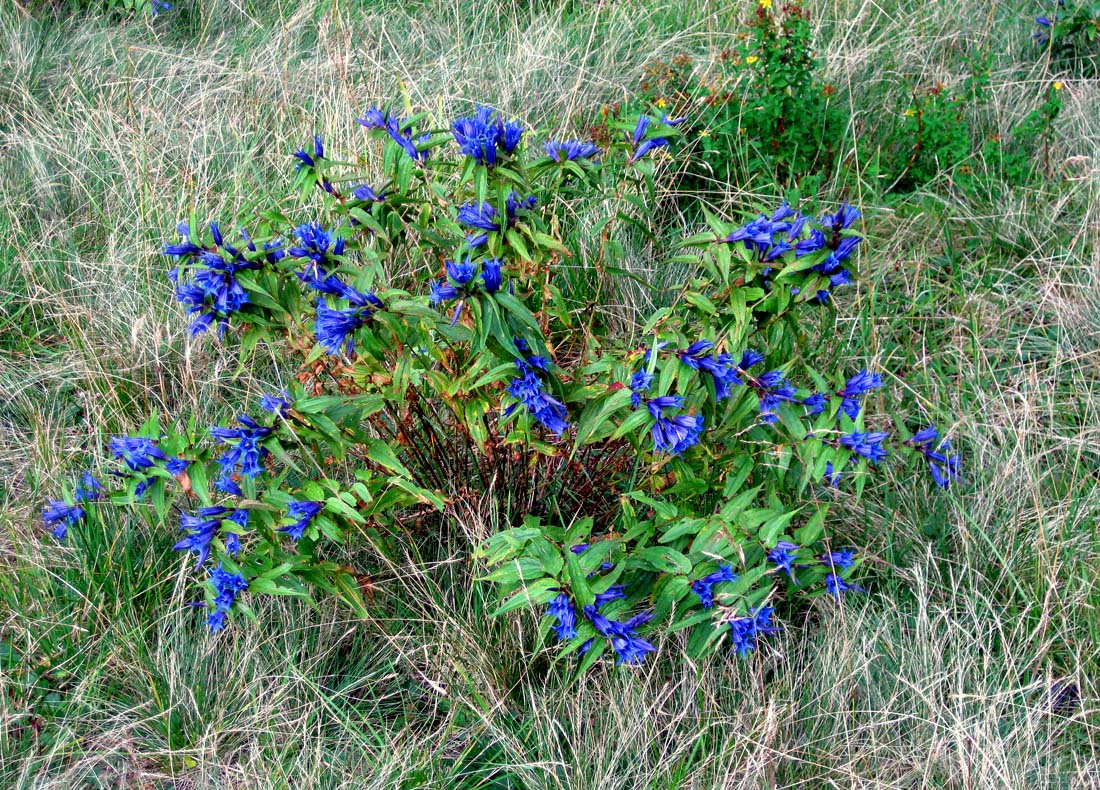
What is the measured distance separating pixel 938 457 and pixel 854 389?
0.38 meters

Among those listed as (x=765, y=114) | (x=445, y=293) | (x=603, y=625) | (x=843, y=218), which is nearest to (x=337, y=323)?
(x=445, y=293)

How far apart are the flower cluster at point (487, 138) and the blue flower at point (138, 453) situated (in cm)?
83

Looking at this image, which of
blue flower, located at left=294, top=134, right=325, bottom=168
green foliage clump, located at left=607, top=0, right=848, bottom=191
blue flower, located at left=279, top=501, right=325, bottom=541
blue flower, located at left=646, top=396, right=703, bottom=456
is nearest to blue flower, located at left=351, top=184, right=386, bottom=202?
blue flower, located at left=294, top=134, right=325, bottom=168

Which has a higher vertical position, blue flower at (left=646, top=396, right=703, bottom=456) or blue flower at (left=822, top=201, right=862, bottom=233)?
blue flower at (left=822, top=201, right=862, bottom=233)

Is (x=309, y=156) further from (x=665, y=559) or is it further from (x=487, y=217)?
(x=665, y=559)

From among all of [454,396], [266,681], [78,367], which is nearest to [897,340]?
[454,396]

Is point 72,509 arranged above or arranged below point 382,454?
below

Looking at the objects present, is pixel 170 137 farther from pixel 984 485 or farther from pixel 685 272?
pixel 984 485

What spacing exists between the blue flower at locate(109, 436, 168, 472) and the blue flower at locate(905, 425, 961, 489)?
162 centimetres

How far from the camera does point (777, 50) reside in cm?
344

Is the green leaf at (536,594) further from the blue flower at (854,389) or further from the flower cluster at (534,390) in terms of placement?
the blue flower at (854,389)

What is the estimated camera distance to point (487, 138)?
182 centimetres

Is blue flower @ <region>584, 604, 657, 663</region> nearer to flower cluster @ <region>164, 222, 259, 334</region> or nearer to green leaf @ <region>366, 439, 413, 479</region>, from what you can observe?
green leaf @ <region>366, 439, 413, 479</region>

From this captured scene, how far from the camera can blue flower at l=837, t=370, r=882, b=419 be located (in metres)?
2.04
